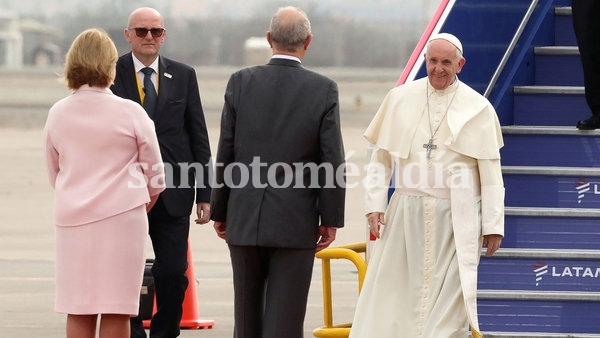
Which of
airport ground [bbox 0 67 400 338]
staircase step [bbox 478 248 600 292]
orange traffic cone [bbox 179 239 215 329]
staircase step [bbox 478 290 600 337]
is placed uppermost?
staircase step [bbox 478 248 600 292]

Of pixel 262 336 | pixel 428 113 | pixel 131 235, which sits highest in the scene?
pixel 428 113

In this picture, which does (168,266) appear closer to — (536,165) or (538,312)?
(538,312)

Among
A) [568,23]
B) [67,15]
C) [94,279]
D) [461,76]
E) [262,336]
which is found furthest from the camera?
[67,15]

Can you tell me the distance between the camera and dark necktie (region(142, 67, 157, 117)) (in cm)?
718

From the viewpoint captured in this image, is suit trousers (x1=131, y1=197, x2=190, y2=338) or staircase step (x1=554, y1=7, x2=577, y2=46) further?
staircase step (x1=554, y1=7, x2=577, y2=46)

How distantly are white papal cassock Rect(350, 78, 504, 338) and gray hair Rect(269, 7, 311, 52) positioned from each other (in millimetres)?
528

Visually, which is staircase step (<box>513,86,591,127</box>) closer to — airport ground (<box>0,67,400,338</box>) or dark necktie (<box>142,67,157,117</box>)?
airport ground (<box>0,67,400,338</box>)

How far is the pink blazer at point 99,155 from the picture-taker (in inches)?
229

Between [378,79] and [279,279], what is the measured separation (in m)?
60.9

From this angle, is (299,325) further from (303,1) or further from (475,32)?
(303,1)

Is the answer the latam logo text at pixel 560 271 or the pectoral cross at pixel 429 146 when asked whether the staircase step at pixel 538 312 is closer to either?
the latam logo text at pixel 560 271

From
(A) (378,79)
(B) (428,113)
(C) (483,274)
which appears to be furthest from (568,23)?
(A) (378,79)

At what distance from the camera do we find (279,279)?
614cm

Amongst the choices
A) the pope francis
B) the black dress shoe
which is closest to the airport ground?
the pope francis
